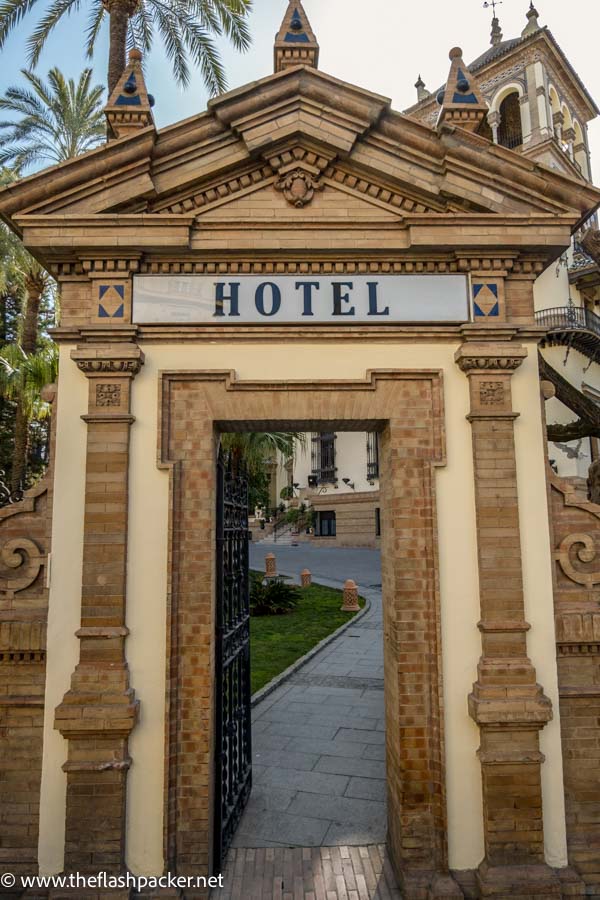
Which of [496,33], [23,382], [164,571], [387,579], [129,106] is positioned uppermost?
[496,33]

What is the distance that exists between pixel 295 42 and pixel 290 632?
11.2 meters

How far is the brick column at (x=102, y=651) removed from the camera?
4.12 m

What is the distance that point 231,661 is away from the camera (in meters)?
5.09

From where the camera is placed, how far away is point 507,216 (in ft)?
15.3

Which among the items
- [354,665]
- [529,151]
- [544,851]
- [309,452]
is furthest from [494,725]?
[309,452]

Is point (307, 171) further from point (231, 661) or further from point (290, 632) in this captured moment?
point (290, 632)

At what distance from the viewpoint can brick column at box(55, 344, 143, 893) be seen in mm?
4125

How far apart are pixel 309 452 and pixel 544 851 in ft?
125

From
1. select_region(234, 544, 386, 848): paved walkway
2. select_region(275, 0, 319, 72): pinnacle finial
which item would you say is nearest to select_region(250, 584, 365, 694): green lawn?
select_region(234, 544, 386, 848): paved walkway

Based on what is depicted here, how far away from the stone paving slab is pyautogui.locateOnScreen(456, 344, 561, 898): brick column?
797 mm

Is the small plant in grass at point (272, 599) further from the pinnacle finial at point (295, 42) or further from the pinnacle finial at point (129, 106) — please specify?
the pinnacle finial at point (295, 42)

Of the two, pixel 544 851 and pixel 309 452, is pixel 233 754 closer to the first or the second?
pixel 544 851

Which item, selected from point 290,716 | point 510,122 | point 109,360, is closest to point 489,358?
point 109,360

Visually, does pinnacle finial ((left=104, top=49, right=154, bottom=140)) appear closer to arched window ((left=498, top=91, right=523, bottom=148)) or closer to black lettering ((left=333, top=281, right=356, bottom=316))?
black lettering ((left=333, top=281, right=356, bottom=316))
